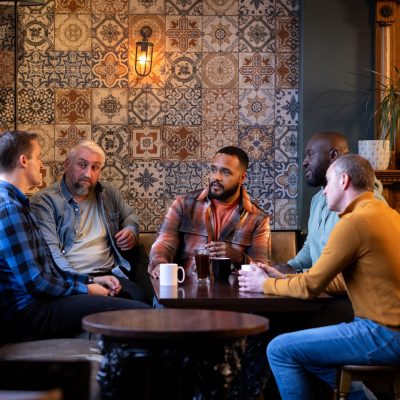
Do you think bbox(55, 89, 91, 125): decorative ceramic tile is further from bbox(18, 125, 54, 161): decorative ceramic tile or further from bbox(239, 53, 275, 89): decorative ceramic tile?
bbox(239, 53, 275, 89): decorative ceramic tile

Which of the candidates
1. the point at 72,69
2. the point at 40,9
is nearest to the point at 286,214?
the point at 72,69

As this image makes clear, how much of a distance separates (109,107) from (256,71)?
1.08 metres

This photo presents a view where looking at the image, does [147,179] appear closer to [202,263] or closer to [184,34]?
[184,34]

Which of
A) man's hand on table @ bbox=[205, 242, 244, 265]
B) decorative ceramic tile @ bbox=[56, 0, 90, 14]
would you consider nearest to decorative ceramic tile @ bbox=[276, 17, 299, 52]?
decorative ceramic tile @ bbox=[56, 0, 90, 14]

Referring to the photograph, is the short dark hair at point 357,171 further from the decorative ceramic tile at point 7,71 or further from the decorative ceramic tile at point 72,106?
the decorative ceramic tile at point 7,71

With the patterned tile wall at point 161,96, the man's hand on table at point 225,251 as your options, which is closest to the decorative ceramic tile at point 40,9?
the patterned tile wall at point 161,96

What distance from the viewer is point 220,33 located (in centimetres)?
615

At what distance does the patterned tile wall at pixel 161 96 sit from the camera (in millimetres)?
6121

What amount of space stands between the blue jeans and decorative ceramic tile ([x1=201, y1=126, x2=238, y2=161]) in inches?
103

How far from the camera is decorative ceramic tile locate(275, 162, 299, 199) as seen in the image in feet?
20.2

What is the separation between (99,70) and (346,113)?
5.78ft

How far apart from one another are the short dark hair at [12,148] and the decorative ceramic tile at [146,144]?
1.86 meters

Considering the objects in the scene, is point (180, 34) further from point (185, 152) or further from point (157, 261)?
point (157, 261)

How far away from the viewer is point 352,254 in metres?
3.54
